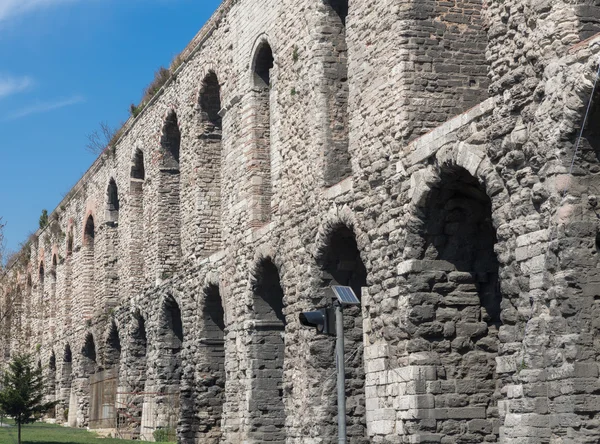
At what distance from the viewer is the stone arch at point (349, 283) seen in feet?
48.0

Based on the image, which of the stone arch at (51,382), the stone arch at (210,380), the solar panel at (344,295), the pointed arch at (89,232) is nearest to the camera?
the solar panel at (344,295)

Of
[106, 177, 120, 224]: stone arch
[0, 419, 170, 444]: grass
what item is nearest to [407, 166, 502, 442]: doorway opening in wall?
[0, 419, 170, 444]: grass

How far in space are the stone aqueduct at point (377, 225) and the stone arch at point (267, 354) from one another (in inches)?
1.4

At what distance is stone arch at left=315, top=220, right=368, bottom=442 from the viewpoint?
14633 mm

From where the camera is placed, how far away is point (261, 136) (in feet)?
61.2

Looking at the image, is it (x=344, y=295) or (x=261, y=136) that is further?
(x=261, y=136)

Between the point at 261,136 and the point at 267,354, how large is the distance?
3.93 m

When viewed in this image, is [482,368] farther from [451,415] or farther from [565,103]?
[565,103]

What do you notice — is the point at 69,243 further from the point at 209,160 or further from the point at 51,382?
the point at 209,160

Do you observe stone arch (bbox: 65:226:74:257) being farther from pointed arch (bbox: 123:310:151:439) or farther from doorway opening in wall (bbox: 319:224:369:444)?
doorway opening in wall (bbox: 319:224:369:444)

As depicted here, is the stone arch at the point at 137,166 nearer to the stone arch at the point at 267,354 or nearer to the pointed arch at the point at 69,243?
the pointed arch at the point at 69,243

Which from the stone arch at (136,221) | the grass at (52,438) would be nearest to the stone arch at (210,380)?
the grass at (52,438)

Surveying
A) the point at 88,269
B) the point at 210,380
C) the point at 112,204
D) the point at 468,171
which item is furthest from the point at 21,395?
the point at 468,171

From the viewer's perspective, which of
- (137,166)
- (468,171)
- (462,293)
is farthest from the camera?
(137,166)
